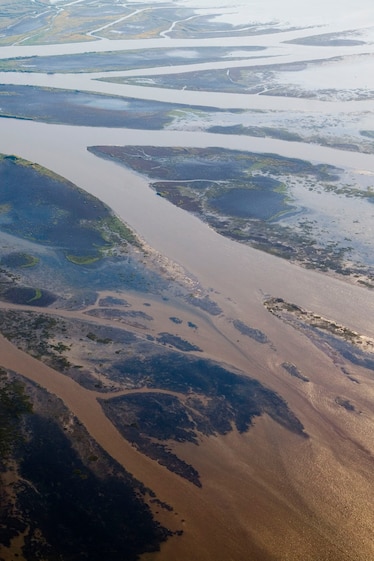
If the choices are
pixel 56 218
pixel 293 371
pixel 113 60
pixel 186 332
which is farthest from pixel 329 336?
pixel 113 60

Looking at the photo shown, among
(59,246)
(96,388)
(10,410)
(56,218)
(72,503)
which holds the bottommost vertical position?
(72,503)

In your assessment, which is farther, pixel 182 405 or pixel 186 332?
pixel 186 332

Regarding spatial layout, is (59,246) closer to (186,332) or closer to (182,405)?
(186,332)

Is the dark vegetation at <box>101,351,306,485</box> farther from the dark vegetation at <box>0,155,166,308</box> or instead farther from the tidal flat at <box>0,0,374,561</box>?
the dark vegetation at <box>0,155,166,308</box>

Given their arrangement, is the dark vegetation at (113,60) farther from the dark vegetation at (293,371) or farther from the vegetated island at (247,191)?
the dark vegetation at (293,371)

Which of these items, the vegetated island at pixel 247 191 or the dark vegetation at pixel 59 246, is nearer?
the dark vegetation at pixel 59 246

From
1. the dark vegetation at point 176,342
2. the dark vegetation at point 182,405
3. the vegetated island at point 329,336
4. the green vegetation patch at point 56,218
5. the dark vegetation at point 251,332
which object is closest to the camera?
the dark vegetation at point 182,405

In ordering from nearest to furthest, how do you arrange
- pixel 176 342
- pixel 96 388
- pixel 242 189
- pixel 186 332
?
1. pixel 96 388
2. pixel 176 342
3. pixel 186 332
4. pixel 242 189

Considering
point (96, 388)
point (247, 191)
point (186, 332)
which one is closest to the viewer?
point (96, 388)

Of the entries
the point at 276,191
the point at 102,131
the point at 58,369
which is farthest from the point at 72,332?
the point at 102,131

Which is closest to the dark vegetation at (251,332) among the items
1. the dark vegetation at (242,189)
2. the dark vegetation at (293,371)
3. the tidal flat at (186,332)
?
the tidal flat at (186,332)

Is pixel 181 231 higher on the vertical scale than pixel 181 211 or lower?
lower

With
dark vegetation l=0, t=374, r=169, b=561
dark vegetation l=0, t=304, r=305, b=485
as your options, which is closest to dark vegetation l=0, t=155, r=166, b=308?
dark vegetation l=0, t=304, r=305, b=485
